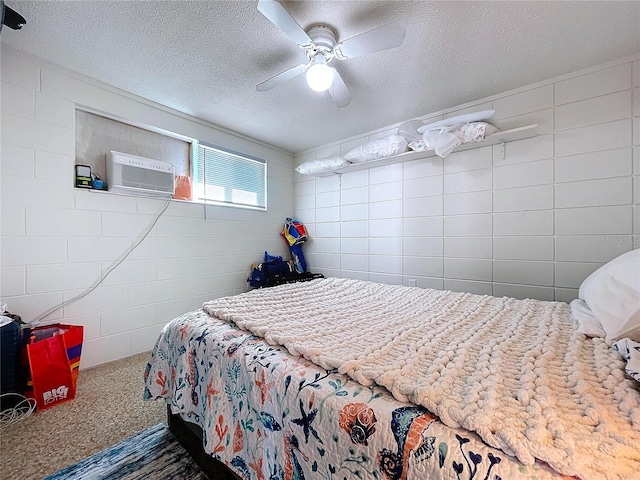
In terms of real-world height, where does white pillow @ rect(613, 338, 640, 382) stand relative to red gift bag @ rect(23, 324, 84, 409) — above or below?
above

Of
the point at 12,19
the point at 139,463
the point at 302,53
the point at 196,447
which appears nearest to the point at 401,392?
the point at 196,447

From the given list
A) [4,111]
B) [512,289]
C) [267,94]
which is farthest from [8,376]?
[512,289]

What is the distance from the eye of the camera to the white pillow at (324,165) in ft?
9.95

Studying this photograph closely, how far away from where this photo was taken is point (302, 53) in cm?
184

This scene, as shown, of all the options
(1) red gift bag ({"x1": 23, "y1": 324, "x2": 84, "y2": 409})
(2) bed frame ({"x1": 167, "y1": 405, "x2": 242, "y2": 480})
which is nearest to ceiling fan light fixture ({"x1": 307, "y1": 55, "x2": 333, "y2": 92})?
(2) bed frame ({"x1": 167, "y1": 405, "x2": 242, "y2": 480})

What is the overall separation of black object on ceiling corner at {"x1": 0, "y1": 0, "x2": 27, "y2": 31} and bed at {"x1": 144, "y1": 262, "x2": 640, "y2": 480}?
196cm

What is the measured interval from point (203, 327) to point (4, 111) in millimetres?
2177

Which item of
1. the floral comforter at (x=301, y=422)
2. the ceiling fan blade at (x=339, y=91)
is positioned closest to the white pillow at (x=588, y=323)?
the floral comforter at (x=301, y=422)

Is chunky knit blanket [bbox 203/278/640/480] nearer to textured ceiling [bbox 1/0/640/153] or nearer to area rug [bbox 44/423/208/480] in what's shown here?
area rug [bbox 44/423/208/480]

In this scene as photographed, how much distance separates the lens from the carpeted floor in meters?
1.29

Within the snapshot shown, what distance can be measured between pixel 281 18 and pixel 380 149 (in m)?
1.59

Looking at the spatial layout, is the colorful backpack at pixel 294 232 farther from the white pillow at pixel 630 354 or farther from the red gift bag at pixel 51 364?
the white pillow at pixel 630 354

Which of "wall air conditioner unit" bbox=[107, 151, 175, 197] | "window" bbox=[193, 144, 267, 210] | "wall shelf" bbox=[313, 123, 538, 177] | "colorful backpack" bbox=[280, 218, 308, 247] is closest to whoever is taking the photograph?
"wall shelf" bbox=[313, 123, 538, 177]

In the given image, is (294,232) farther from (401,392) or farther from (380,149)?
(401,392)
